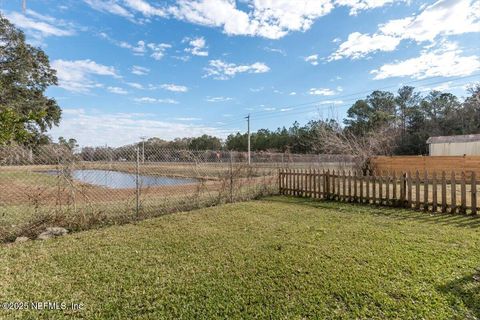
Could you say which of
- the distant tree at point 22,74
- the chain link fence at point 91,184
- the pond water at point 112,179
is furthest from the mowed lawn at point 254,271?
the distant tree at point 22,74

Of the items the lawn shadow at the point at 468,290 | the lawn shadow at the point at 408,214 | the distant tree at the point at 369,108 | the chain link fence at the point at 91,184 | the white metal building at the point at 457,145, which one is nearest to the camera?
the lawn shadow at the point at 468,290

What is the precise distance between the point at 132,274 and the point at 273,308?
179 cm

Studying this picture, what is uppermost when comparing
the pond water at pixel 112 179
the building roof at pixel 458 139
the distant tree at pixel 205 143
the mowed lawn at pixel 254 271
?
the distant tree at pixel 205 143

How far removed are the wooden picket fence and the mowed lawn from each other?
1.23m

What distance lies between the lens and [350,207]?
757cm

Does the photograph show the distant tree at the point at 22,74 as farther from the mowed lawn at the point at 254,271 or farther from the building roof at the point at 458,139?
the building roof at the point at 458,139

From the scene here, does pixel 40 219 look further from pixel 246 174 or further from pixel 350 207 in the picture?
pixel 350 207

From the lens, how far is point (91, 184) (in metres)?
6.46

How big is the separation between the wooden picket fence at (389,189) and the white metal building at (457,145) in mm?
18703

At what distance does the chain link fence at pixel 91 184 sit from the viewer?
5128mm

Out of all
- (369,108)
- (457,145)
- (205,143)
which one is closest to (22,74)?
(205,143)

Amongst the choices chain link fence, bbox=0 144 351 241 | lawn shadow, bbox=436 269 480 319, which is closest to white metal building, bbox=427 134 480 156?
chain link fence, bbox=0 144 351 241

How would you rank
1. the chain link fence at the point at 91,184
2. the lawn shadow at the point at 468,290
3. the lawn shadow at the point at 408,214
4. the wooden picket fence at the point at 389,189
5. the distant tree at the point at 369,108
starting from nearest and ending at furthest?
the lawn shadow at the point at 468,290, the chain link fence at the point at 91,184, the lawn shadow at the point at 408,214, the wooden picket fence at the point at 389,189, the distant tree at the point at 369,108

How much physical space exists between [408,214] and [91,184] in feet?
24.8
